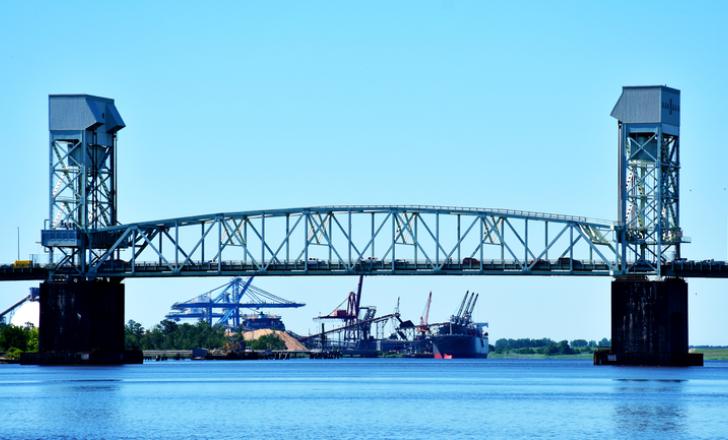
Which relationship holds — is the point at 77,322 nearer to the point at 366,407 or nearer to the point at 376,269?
the point at 376,269

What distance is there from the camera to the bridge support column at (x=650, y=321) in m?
165

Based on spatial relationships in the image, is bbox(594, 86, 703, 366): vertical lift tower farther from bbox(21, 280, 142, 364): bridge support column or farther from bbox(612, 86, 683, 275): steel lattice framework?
bbox(21, 280, 142, 364): bridge support column

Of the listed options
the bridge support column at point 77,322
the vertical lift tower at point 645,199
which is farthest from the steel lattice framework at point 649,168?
the bridge support column at point 77,322

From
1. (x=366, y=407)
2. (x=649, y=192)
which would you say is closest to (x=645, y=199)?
(x=649, y=192)

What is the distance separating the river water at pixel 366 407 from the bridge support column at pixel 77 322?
2657cm

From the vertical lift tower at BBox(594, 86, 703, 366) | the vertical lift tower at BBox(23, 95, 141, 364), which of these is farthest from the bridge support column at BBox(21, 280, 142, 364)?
the vertical lift tower at BBox(594, 86, 703, 366)

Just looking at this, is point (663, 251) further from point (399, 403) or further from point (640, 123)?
point (399, 403)

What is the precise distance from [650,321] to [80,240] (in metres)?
62.8

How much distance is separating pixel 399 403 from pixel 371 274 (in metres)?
72.4

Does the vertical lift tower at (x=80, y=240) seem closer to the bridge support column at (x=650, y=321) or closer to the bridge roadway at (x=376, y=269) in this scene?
the bridge roadway at (x=376, y=269)

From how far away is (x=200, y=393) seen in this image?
126250 mm

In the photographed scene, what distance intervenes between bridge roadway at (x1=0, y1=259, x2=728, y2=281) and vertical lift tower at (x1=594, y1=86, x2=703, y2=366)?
2657 mm

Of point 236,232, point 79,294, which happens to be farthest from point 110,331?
point 236,232

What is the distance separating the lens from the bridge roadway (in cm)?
17112
